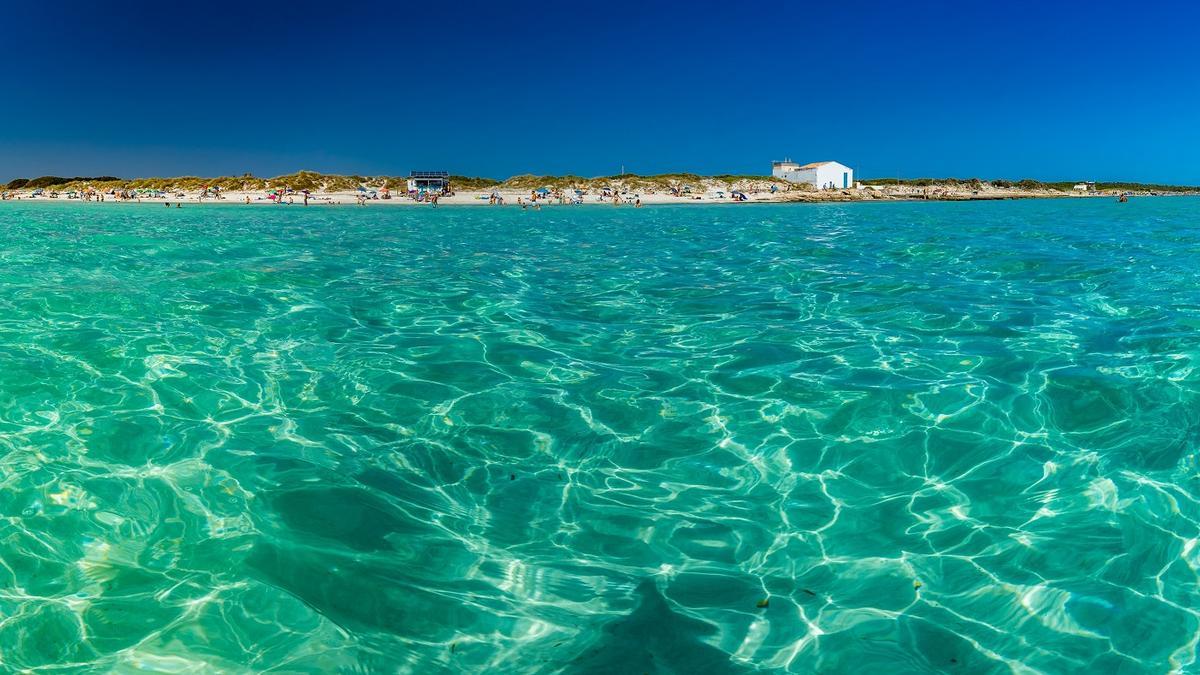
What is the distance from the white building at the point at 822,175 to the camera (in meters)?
99.4

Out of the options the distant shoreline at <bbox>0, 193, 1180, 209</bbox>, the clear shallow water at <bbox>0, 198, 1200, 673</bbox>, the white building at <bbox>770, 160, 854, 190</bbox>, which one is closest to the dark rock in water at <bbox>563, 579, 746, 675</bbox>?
the clear shallow water at <bbox>0, 198, 1200, 673</bbox>

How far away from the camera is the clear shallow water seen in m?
3.86

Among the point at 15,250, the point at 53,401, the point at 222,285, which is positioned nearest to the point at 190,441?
the point at 53,401

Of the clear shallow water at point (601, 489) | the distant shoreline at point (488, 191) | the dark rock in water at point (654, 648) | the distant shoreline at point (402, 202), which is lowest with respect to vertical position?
the dark rock in water at point (654, 648)

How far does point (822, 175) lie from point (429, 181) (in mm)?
56819

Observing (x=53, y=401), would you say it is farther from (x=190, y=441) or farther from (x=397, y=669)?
(x=397, y=669)

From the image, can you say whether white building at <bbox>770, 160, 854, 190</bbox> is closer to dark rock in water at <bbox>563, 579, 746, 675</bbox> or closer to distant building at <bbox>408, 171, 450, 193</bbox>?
distant building at <bbox>408, 171, 450, 193</bbox>

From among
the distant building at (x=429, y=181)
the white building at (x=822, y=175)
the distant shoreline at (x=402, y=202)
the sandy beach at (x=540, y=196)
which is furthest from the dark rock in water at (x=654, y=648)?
the white building at (x=822, y=175)

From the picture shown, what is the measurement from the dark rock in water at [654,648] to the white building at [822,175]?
100487 millimetres

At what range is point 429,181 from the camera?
80500mm

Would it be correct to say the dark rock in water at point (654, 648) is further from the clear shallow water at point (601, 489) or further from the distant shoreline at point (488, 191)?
the distant shoreline at point (488, 191)

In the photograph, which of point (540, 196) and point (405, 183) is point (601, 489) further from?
point (405, 183)

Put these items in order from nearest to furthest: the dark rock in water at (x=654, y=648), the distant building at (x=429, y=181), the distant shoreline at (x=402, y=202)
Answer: the dark rock in water at (x=654, y=648), the distant shoreline at (x=402, y=202), the distant building at (x=429, y=181)

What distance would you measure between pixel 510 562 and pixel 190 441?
3562 millimetres
